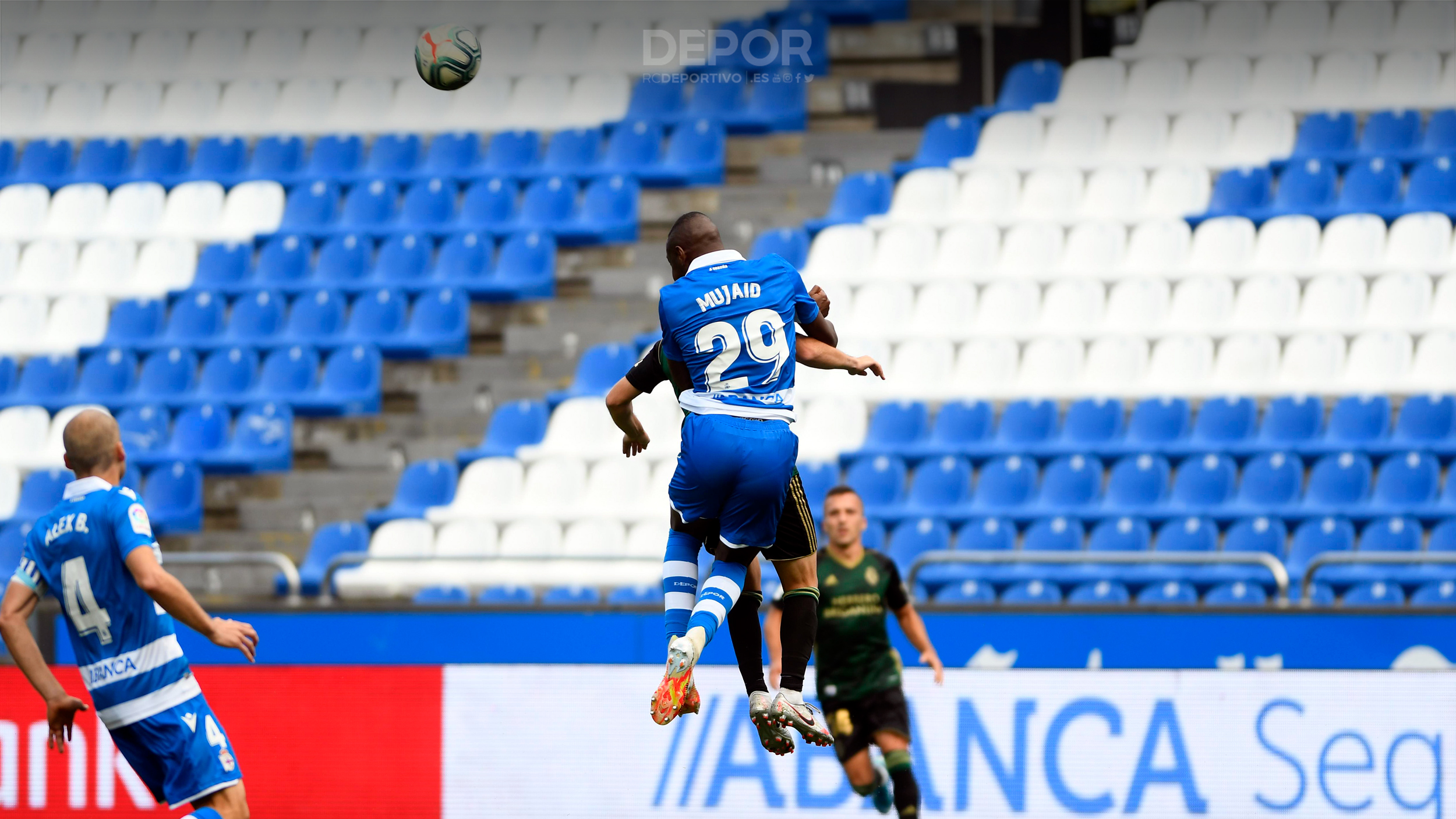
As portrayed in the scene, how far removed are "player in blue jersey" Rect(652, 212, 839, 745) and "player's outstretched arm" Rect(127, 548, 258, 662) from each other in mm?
1733

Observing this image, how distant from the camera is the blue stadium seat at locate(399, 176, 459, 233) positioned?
1498cm

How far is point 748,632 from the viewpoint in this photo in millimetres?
6020

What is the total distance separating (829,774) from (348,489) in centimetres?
550

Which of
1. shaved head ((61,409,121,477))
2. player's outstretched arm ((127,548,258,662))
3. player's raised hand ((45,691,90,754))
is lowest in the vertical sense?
player's raised hand ((45,691,90,754))

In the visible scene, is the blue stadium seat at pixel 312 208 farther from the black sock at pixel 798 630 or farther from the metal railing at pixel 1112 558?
the black sock at pixel 798 630

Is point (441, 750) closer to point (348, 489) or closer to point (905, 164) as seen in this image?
point (348, 489)

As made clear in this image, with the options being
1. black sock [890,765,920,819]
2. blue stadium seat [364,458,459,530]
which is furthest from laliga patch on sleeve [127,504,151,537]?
blue stadium seat [364,458,459,530]

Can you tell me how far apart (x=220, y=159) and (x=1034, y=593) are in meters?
9.27

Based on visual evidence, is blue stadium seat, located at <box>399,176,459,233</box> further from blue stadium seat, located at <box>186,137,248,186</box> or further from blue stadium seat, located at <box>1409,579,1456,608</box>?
blue stadium seat, located at <box>1409,579,1456,608</box>

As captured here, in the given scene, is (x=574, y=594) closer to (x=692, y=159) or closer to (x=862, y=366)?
(x=692, y=159)

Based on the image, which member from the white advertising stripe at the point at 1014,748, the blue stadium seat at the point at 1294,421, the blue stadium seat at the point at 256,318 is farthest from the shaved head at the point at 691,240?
the blue stadium seat at the point at 256,318

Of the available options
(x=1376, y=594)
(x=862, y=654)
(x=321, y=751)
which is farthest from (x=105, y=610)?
(x=1376, y=594)

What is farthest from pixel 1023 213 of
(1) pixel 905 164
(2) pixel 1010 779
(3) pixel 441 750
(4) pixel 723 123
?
(3) pixel 441 750

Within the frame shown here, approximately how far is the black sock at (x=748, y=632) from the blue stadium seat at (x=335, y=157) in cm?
1069
